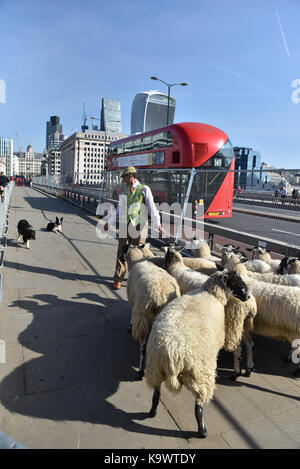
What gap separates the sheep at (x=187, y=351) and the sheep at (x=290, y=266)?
1.93 meters

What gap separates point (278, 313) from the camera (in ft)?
10.4

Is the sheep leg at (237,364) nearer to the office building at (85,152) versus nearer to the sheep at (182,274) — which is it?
the sheep at (182,274)

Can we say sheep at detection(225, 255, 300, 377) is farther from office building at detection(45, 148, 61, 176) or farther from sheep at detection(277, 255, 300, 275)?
office building at detection(45, 148, 61, 176)

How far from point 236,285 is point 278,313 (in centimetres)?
65

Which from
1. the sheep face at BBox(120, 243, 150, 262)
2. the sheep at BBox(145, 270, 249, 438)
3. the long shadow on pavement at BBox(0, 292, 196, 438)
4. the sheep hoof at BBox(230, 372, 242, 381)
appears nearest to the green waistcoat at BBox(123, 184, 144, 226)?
the sheep face at BBox(120, 243, 150, 262)

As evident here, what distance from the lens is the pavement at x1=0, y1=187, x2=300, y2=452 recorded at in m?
2.26

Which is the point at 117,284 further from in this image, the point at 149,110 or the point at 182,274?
the point at 149,110

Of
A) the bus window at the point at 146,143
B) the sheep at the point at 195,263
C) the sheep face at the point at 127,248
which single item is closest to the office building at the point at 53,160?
the bus window at the point at 146,143

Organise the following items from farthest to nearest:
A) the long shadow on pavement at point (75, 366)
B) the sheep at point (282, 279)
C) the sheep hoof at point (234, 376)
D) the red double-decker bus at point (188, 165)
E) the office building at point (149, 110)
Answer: the office building at point (149, 110), the red double-decker bus at point (188, 165), the sheep at point (282, 279), the sheep hoof at point (234, 376), the long shadow on pavement at point (75, 366)

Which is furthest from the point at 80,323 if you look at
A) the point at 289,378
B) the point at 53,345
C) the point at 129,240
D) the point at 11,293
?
the point at 289,378

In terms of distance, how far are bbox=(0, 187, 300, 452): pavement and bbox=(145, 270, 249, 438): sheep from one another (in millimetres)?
237

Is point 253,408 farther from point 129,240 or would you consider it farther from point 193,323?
point 129,240

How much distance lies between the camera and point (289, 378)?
311 cm

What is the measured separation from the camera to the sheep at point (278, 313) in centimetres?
310
